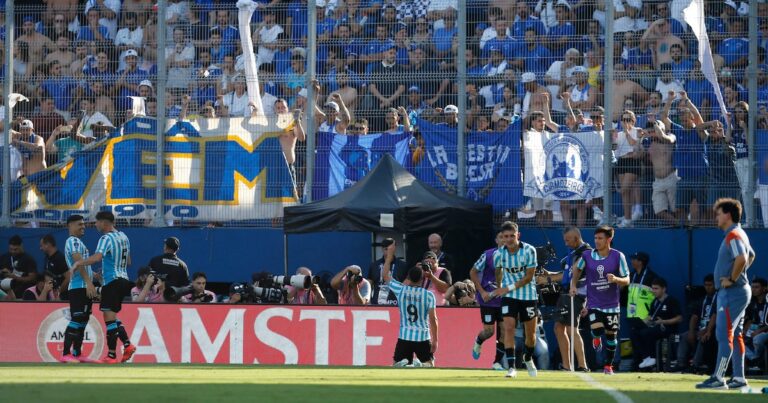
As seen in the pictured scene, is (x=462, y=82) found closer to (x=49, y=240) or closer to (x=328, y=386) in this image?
(x=49, y=240)

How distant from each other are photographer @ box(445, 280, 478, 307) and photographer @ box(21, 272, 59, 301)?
625cm

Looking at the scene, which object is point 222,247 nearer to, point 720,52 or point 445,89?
point 445,89

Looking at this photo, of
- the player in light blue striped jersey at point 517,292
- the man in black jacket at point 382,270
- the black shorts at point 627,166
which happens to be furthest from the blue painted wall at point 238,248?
the player in light blue striped jersey at point 517,292

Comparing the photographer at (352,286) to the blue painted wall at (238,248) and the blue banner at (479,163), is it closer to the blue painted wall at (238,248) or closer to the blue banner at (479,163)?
the blue painted wall at (238,248)

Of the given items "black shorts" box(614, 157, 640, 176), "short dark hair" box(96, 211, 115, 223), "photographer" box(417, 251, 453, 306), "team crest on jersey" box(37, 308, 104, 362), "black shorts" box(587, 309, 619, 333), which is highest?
"black shorts" box(614, 157, 640, 176)

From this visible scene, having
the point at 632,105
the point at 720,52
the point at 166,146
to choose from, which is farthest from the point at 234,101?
the point at 720,52

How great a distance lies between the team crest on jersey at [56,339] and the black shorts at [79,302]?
2.16m

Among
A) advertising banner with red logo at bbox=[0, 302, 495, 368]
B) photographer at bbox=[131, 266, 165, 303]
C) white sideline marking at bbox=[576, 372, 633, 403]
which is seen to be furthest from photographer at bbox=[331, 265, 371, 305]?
white sideline marking at bbox=[576, 372, 633, 403]

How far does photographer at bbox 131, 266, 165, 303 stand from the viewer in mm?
19844

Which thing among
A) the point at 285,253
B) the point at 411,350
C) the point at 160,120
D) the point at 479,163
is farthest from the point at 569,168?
the point at 160,120

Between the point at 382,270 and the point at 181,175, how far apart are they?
386cm

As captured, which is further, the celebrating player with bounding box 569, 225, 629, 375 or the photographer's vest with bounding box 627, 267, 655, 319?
the photographer's vest with bounding box 627, 267, 655, 319

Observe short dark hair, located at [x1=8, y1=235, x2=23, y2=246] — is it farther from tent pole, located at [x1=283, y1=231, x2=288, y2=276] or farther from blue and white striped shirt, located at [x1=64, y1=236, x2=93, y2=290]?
tent pole, located at [x1=283, y1=231, x2=288, y2=276]

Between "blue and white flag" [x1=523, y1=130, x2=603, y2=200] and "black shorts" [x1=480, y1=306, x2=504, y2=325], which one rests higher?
"blue and white flag" [x1=523, y1=130, x2=603, y2=200]
